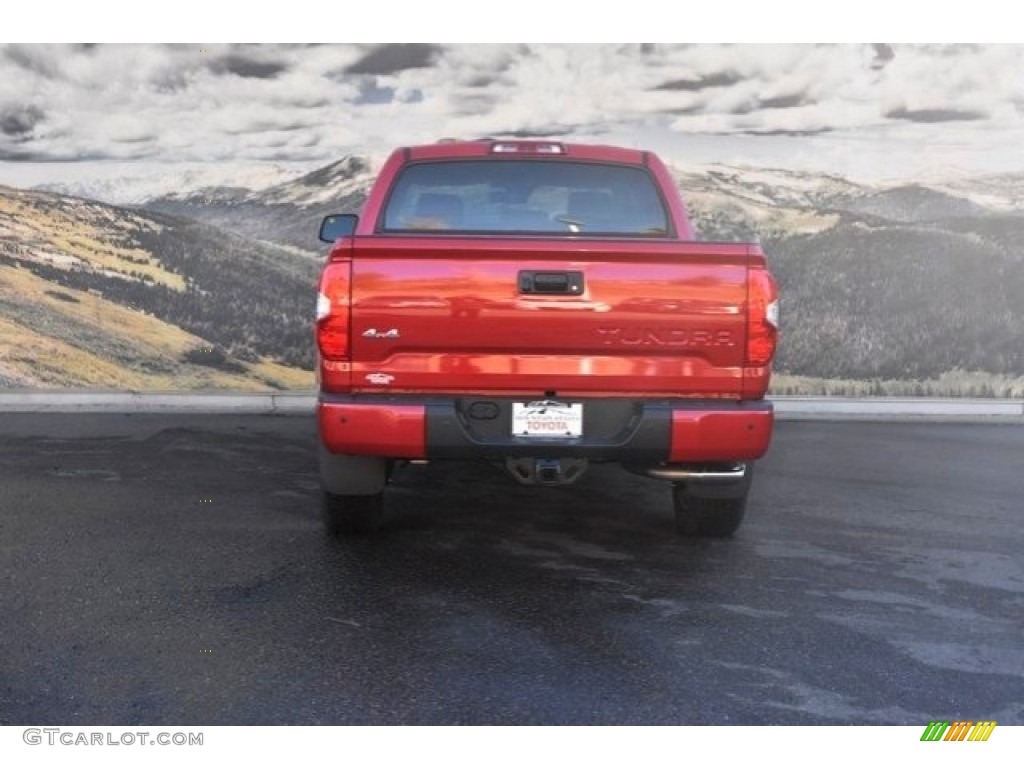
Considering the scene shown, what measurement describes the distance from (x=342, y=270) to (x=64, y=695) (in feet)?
6.27

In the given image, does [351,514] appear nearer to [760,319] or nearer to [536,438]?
[536,438]

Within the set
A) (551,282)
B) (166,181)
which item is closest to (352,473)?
(551,282)

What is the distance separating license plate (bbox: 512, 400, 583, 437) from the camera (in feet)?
14.4

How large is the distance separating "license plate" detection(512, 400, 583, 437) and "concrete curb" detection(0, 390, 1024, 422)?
6.29 m

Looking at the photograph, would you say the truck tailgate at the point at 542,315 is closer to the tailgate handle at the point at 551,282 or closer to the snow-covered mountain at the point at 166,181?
the tailgate handle at the point at 551,282

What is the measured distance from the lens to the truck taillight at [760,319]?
4324 millimetres

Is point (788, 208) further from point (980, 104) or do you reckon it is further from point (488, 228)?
point (488, 228)

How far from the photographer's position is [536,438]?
440cm

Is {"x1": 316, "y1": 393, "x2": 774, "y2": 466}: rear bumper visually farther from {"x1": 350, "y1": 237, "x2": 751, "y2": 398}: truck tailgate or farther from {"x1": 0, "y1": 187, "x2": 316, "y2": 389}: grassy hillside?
{"x1": 0, "y1": 187, "x2": 316, "y2": 389}: grassy hillside

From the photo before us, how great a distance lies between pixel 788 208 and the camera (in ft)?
36.8

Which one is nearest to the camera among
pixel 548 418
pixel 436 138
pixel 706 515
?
pixel 548 418

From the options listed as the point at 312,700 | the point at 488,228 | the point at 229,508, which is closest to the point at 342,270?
the point at 488,228
